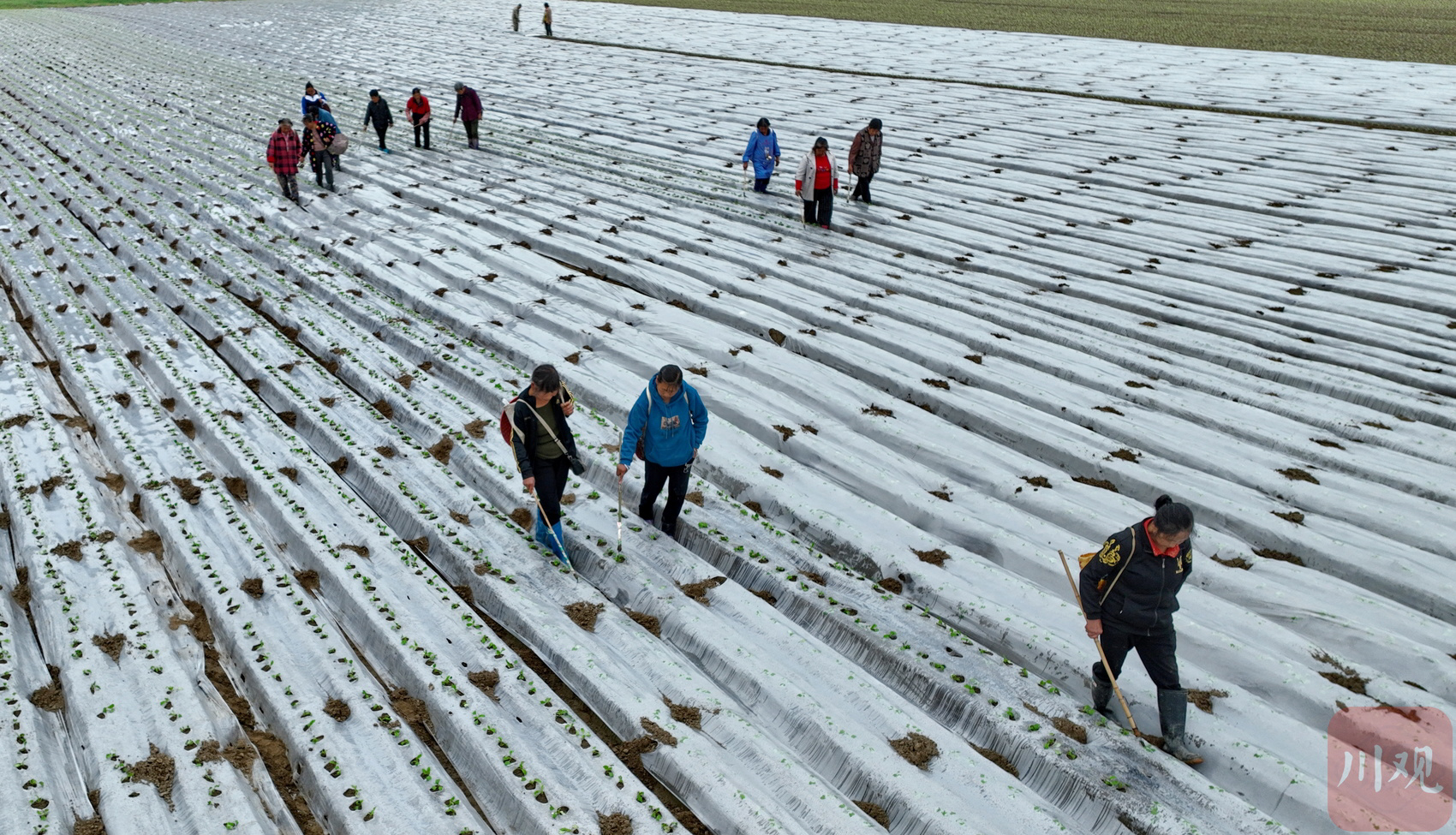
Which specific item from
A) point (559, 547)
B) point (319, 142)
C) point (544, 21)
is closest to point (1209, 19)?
point (544, 21)

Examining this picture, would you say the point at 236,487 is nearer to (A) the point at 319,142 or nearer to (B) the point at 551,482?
(B) the point at 551,482

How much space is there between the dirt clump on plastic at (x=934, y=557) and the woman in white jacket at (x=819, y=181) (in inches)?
274

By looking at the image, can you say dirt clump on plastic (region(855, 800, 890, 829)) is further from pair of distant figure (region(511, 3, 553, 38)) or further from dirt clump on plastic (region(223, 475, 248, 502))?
pair of distant figure (region(511, 3, 553, 38))

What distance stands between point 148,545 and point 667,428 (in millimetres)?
3614

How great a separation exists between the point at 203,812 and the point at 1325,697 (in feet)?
18.3

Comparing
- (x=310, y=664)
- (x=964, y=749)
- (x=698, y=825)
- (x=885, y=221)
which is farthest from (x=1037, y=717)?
(x=885, y=221)

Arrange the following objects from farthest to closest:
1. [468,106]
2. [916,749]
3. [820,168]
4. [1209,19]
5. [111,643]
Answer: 1. [1209,19]
2. [468,106]
3. [820,168]
4. [111,643]
5. [916,749]

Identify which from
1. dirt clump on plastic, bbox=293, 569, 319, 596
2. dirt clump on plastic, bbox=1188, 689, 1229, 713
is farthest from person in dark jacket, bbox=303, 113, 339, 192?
dirt clump on plastic, bbox=1188, 689, 1229, 713

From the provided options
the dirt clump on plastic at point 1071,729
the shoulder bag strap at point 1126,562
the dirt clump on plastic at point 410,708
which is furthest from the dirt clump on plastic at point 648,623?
the shoulder bag strap at point 1126,562

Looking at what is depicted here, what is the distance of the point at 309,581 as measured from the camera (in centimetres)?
588

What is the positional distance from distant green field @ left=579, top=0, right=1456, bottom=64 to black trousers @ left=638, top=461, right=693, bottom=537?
25431 mm

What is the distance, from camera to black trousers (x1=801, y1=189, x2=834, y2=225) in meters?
12.0

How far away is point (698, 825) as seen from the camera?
432cm

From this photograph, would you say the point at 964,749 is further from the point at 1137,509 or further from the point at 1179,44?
the point at 1179,44
